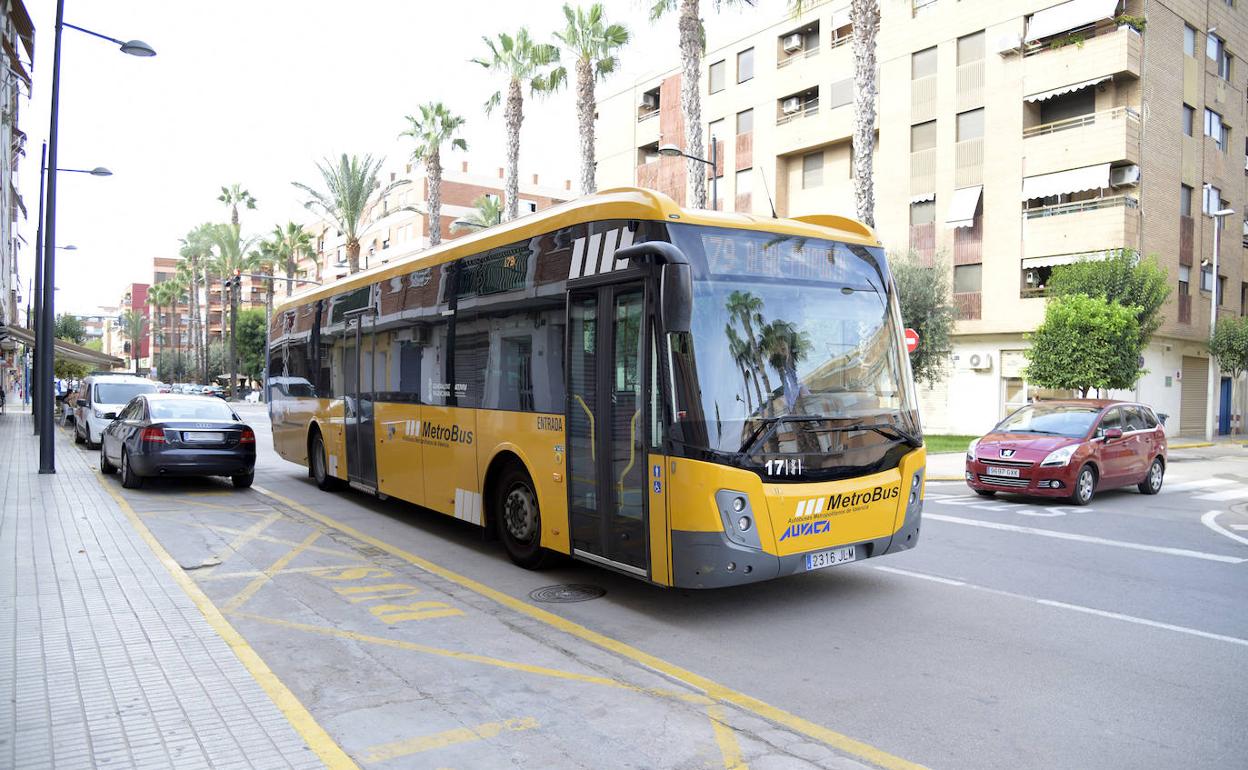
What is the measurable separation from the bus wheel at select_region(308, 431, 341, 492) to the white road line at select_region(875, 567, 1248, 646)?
28.7 ft

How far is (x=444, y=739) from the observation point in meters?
4.20

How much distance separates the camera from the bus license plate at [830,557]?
633 centimetres

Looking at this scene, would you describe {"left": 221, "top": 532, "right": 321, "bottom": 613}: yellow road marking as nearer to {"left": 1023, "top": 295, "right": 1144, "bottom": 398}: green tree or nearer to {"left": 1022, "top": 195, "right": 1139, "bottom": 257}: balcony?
{"left": 1023, "top": 295, "right": 1144, "bottom": 398}: green tree

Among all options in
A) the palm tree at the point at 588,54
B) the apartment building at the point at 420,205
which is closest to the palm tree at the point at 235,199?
the apartment building at the point at 420,205

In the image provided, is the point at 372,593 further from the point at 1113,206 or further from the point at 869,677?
the point at 1113,206

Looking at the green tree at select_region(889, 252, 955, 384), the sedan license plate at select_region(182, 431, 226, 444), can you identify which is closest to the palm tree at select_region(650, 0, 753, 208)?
Result: the green tree at select_region(889, 252, 955, 384)

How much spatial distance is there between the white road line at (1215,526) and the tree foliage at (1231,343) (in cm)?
2267

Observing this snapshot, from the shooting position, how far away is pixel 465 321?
29.0ft

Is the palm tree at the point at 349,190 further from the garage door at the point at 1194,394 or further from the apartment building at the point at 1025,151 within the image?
the garage door at the point at 1194,394

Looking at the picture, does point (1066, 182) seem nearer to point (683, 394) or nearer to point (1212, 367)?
point (1212, 367)

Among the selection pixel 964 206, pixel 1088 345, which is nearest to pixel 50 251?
pixel 1088 345

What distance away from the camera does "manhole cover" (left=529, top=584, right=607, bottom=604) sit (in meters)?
6.98

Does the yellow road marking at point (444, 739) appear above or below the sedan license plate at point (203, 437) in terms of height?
A: below

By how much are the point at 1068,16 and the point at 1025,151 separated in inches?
176
